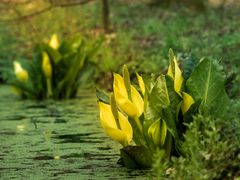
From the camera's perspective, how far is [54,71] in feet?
30.4

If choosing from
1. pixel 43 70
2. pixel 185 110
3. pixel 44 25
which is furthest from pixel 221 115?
pixel 44 25

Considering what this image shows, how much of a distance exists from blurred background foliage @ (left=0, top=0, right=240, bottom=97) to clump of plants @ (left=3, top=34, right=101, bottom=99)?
0.62 meters

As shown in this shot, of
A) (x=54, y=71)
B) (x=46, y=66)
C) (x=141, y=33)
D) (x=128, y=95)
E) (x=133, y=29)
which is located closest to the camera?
(x=128, y=95)

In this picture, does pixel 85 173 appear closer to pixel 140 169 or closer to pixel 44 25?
pixel 140 169

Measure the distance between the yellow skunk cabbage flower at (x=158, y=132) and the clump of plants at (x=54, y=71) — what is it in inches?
185

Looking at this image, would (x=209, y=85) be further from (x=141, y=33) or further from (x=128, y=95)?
(x=141, y=33)

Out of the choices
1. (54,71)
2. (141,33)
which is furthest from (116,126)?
(141,33)

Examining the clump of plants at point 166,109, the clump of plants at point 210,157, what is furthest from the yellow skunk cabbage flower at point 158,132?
the clump of plants at point 210,157

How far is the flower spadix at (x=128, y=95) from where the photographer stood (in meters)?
4.49

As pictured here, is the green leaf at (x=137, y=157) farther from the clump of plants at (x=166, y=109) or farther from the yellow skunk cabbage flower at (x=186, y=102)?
the yellow skunk cabbage flower at (x=186, y=102)

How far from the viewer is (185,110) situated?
4445mm

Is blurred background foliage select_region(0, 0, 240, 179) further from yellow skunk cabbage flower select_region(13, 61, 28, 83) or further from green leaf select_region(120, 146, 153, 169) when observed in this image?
yellow skunk cabbage flower select_region(13, 61, 28, 83)

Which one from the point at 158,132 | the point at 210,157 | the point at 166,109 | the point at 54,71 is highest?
the point at 54,71

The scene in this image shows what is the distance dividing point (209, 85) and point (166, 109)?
0.91 ft
